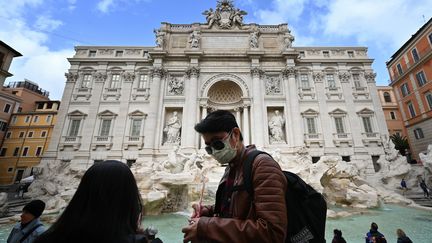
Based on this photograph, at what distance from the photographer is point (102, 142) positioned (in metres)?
16.0

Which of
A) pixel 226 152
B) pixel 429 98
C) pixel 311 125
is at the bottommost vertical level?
pixel 226 152

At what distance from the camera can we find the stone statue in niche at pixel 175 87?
57.1 feet

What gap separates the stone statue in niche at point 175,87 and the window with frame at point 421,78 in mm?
23059

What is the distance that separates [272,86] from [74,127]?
17.9 meters

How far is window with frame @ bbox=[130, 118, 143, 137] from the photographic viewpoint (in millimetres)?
16489

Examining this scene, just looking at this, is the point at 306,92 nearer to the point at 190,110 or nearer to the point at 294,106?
the point at 294,106

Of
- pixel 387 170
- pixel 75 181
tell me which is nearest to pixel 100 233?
pixel 75 181

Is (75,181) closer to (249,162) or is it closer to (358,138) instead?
(249,162)

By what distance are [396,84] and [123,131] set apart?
29567mm

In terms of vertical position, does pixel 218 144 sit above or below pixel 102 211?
above

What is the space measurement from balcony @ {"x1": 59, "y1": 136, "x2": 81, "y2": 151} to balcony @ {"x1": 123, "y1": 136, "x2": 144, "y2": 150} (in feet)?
12.4

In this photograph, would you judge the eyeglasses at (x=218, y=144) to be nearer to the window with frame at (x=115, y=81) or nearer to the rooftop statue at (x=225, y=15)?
the window with frame at (x=115, y=81)

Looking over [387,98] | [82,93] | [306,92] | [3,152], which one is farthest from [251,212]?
[387,98]

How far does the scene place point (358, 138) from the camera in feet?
53.3
